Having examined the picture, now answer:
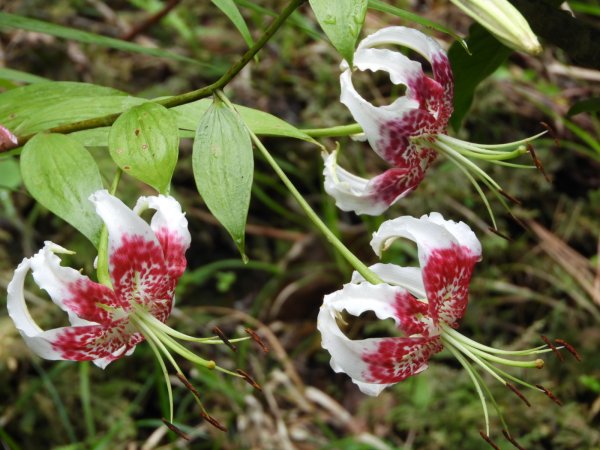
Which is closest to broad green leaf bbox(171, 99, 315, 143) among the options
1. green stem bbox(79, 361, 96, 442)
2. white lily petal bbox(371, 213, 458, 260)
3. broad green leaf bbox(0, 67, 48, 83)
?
white lily petal bbox(371, 213, 458, 260)

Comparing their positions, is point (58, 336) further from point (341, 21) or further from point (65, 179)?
point (341, 21)

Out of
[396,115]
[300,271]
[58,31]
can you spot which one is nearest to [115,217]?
[396,115]

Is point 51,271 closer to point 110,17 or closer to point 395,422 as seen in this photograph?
point 395,422

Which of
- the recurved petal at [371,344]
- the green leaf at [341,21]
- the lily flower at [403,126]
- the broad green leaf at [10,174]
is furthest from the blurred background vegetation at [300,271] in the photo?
the green leaf at [341,21]

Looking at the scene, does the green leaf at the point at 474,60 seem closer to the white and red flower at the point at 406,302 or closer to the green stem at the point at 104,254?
the white and red flower at the point at 406,302

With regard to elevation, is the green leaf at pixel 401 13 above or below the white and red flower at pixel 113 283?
above

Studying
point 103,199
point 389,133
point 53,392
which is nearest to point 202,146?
point 103,199

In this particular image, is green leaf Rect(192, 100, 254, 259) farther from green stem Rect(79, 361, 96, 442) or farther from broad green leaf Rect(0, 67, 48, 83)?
green stem Rect(79, 361, 96, 442)

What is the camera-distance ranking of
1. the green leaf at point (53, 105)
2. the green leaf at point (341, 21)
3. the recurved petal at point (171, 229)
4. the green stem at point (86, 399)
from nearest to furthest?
1. the green leaf at point (341, 21)
2. the recurved petal at point (171, 229)
3. the green leaf at point (53, 105)
4. the green stem at point (86, 399)
